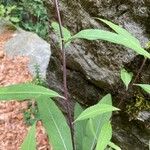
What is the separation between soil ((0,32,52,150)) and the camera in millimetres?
3660

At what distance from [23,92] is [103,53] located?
127cm

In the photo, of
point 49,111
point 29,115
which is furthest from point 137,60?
point 29,115

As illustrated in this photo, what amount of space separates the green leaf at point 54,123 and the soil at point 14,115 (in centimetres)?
171

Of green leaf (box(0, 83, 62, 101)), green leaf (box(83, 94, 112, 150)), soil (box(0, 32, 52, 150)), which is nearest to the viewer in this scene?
green leaf (box(0, 83, 62, 101))

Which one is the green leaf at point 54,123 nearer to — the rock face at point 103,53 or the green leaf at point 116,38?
the green leaf at point 116,38

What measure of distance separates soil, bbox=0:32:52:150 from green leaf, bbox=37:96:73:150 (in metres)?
1.71

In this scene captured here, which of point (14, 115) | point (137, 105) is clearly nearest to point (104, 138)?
point (137, 105)

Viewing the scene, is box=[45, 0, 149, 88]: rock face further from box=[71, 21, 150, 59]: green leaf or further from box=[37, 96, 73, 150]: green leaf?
box=[71, 21, 150, 59]: green leaf

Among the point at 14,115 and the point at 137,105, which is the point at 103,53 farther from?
the point at 14,115

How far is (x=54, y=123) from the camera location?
1838 mm

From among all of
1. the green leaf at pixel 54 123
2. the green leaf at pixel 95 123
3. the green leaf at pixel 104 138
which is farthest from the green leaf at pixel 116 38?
the green leaf at pixel 95 123

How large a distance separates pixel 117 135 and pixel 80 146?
22.7 inches

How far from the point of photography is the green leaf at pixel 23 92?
136 cm

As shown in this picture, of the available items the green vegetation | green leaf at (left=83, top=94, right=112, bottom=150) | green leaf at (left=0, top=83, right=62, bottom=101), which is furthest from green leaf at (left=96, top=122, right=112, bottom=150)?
green leaf at (left=83, top=94, right=112, bottom=150)
